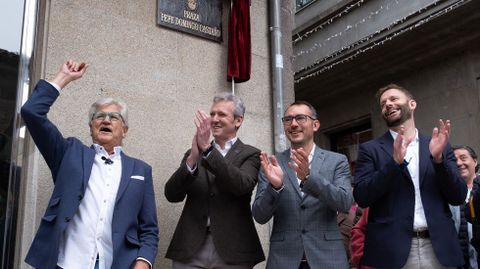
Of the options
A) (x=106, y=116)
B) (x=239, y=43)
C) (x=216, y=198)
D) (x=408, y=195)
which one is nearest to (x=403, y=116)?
(x=408, y=195)

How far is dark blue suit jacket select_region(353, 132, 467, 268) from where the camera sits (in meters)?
3.59

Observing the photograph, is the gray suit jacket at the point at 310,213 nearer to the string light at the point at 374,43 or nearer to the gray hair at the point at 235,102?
the gray hair at the point at 235,102

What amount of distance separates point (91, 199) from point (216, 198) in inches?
35.1

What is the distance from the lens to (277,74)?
578cm

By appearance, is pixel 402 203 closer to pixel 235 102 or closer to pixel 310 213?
pixel 310 213

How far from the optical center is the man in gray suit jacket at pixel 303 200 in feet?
11.7

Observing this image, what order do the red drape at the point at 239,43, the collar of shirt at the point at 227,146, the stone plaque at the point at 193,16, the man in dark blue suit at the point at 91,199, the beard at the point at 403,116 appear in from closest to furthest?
the man in dark blue suit at the point at 91,199 < the beard at the point at 403,116 < the collar of shirt at the point at 227,146 < the stone plaque at the point at 193,16 < the red drape at the point at 239,43

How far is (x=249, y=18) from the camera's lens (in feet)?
18.9

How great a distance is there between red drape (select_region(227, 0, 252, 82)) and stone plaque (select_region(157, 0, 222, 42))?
0.14 m

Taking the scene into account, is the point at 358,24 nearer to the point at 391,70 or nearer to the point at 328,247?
the point at 391,70

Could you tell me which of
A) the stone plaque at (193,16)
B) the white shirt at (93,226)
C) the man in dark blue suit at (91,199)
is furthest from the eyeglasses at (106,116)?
the stone plaque at (193,16)

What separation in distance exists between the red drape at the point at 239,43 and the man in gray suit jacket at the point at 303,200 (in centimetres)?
157

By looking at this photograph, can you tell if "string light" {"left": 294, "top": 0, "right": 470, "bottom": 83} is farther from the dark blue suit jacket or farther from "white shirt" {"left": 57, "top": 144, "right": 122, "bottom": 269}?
"white shirt" {"left": 57, "top": 144, "right": 122, "bottom": 269}

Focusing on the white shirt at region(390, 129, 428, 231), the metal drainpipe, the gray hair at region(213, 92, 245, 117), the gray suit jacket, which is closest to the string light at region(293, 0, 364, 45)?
the metal drainpipe
